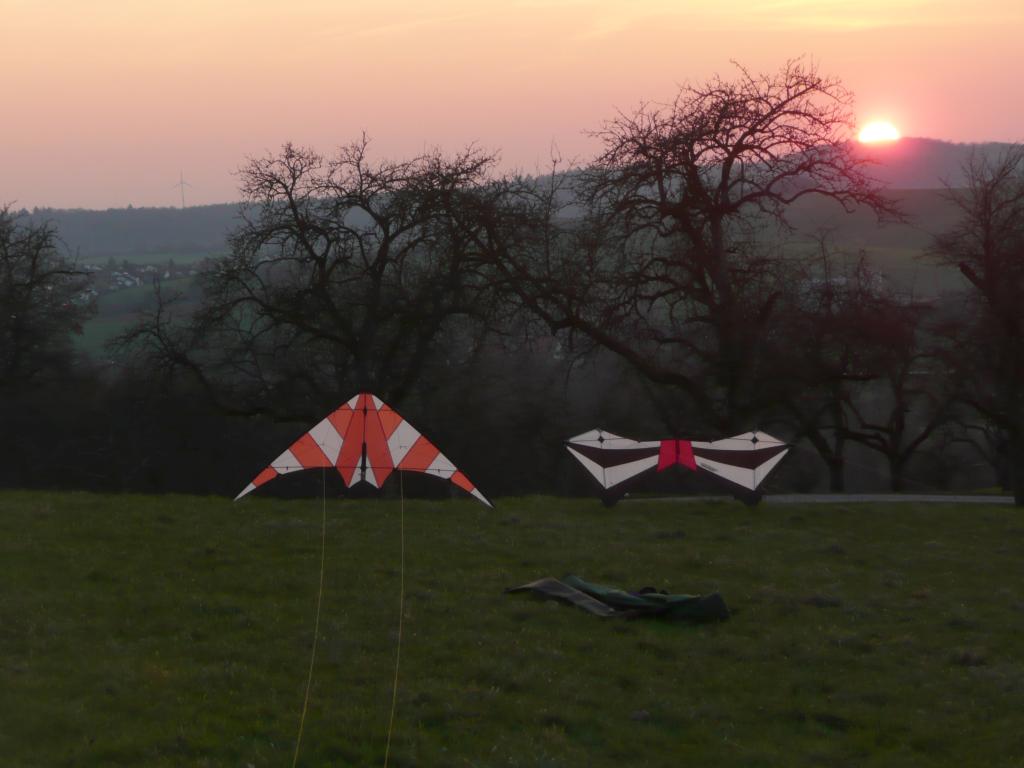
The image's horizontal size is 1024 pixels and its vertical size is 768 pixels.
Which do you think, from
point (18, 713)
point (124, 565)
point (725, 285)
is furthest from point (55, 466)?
point (18, 713)

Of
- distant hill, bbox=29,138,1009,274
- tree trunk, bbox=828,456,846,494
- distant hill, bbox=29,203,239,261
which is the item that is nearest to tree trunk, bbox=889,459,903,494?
tree trunk, bbox=828,456,846,494

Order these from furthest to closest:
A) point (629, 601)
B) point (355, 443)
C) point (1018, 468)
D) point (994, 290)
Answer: point (994, 290)
point (1018, 468)
point (355, 443)
point (629, 601)

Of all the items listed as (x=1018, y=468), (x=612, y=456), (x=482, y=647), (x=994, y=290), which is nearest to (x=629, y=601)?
(x=482, y=647)

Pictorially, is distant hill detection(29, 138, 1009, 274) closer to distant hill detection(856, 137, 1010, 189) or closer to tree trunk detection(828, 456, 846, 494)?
distant hill detection(856, 137, 1010, 189)

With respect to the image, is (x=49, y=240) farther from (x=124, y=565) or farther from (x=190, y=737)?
(x=190, y=737)

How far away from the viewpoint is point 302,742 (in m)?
9.02

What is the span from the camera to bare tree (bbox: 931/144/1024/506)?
2630 cm

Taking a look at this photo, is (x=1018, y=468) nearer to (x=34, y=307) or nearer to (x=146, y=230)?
(x=34, y=307)

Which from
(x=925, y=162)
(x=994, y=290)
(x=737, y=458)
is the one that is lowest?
(x=737, y=458)

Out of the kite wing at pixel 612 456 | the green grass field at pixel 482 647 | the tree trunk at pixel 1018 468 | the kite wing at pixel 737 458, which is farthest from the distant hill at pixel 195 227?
the green grass field at pixel 482 647

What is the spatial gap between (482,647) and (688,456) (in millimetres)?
11559

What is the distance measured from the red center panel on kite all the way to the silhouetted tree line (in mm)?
7279

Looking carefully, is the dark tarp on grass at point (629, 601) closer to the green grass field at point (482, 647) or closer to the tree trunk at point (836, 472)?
the green grass field at point (482, 647)

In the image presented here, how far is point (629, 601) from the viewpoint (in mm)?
13539
